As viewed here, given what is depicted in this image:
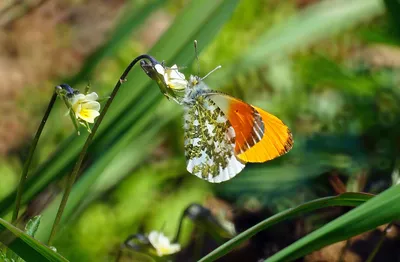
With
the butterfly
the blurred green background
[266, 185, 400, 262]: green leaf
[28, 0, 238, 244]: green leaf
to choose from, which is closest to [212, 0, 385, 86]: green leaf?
the blurred green background

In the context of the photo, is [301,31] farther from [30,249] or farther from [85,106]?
[30,249]

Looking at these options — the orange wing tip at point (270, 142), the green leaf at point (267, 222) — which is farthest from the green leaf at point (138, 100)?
the green leaf at point (267, 222)

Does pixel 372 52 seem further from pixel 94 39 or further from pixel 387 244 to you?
pixel 387 244

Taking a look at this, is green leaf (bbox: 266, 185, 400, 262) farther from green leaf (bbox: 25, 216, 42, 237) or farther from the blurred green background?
the blurred green background

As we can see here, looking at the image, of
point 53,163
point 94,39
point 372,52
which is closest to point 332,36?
point 372,52

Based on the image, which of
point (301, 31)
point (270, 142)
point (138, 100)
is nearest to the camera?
point (270, 142)

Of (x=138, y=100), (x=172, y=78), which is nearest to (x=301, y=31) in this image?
(x=138, y=100)

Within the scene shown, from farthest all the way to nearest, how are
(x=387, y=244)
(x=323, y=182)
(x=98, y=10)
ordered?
1. (x=98, y=10)
2. (x=323, y=182)
3. (x=387, y=244)
